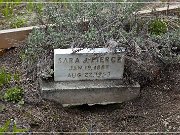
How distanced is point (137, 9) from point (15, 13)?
174 cm

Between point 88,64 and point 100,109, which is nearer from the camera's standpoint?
point 88,64

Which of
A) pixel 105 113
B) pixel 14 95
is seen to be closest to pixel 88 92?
pixel 105 113

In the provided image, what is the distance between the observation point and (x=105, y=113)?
5.12 metres

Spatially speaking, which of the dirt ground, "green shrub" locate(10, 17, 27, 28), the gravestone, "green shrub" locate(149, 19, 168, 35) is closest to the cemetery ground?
the dirt ground

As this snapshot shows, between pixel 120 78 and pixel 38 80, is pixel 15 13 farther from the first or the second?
pixel 120 78

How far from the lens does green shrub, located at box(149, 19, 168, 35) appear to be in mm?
5890

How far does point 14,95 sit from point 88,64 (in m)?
0.82

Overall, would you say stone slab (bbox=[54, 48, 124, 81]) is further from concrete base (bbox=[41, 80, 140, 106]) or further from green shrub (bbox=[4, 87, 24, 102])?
green shrub (bbox=[4, 87, 24, 102])

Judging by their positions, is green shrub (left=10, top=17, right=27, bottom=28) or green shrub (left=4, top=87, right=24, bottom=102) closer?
green shrub (left=4, top=87, right=24, bottom=102)

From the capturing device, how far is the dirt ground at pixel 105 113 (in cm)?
477

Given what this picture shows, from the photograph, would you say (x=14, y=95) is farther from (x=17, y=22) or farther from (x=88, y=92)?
(x=17, y=22)

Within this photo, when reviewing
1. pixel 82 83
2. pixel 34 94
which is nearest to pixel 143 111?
pixel 82 83

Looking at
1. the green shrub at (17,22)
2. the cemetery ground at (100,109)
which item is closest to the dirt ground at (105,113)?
the cemetery ground at (100,109)

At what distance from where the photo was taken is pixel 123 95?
5.23m
